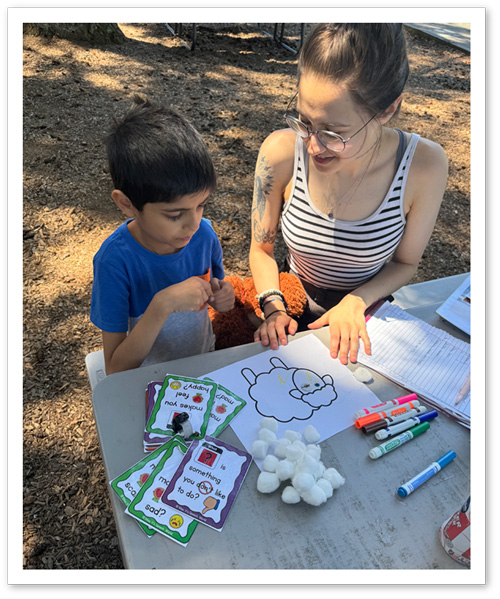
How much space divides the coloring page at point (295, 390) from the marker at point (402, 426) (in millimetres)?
71

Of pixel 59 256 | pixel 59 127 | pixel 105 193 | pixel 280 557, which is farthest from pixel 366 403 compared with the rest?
pixel 59 127

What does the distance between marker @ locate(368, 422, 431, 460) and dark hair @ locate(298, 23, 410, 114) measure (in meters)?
0.81

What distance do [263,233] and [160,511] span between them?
1068 mm

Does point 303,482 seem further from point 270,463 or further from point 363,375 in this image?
point 363,375

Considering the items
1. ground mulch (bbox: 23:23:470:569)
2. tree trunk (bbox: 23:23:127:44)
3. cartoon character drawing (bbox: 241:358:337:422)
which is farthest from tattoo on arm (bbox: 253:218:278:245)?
tree trunk (bbox: 23:23:127:44)

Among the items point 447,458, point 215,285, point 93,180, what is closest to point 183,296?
point 215,285

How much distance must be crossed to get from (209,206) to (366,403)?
2.31m

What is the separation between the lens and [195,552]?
84 cm

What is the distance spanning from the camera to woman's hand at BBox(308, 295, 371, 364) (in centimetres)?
125

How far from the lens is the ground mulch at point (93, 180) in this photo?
5.86 feet

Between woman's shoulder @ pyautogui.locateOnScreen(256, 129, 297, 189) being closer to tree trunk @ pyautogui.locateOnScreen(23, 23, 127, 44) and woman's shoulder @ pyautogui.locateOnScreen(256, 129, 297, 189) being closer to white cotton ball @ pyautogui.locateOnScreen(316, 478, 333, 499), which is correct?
white cotton ball @ pyautogui.locateOnScreen(316, 478, 333, 499)

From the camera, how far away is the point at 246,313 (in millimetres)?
1680

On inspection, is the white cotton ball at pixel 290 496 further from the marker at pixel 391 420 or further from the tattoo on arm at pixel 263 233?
the tattoo on arm at pixel 263 233

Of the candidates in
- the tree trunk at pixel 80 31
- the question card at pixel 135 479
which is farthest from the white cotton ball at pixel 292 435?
the tree trunk at pixel 80 31
